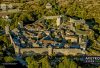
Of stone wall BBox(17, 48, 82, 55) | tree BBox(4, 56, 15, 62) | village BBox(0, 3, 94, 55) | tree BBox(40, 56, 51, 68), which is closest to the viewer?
tree BBox(40, 56, 51, 68)

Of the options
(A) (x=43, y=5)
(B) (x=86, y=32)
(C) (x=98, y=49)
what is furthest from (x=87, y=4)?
(C) (x=98, y=49)

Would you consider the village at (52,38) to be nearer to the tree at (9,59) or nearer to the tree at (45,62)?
the tree at (9,59)

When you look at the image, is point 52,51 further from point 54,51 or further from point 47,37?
point 47,37

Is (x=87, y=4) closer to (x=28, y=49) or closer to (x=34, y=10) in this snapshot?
(x=34, y=10)

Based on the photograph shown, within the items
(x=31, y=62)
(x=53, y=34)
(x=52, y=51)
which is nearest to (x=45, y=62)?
(x=31, y=62)

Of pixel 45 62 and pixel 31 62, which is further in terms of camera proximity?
pixel 31 62

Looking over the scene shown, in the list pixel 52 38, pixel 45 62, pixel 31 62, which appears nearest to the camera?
pixel 45 62

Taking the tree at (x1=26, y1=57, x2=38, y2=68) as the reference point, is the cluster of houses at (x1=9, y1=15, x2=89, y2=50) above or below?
above

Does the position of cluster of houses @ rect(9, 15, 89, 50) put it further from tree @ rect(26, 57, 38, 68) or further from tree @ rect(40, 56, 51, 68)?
tree @ rect(26, 57, 38, 68)

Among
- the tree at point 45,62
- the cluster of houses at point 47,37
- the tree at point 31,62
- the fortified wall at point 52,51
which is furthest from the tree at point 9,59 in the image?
the cluster of houses at point 47,37

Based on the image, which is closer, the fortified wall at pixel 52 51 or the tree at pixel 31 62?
the tree at pixel 31 62

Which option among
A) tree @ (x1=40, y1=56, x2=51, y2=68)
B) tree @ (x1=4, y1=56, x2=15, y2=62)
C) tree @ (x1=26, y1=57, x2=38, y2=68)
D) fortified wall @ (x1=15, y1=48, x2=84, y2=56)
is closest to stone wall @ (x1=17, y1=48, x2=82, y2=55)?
fortified wall @ (x1=15, y1=48, x2=84, y2=56)
